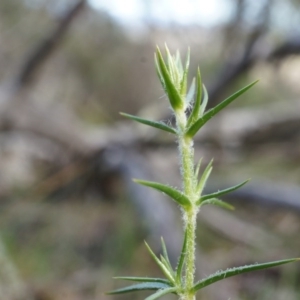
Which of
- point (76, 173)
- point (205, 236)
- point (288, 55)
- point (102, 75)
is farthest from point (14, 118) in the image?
point (102, 75)

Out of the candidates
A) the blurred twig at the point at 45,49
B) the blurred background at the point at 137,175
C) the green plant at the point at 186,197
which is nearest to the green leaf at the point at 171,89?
the green plant at the point at 186,197

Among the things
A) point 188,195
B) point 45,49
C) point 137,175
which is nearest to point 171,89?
point 188,195

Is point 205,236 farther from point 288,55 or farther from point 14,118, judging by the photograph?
point 14,118

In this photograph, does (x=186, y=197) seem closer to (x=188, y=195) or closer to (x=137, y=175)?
(x=188, y=195)

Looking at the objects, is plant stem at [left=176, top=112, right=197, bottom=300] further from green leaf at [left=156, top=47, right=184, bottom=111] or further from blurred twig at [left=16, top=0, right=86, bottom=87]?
blurred twig at [left=16, top=0, right=86, bottom=87]

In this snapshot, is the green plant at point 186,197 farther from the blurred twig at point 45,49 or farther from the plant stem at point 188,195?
the blurred twig at point 45,49

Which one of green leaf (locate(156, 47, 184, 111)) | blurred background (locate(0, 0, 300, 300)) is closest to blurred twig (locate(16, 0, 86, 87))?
blurred background (locate(0, 0, 300, 300))
